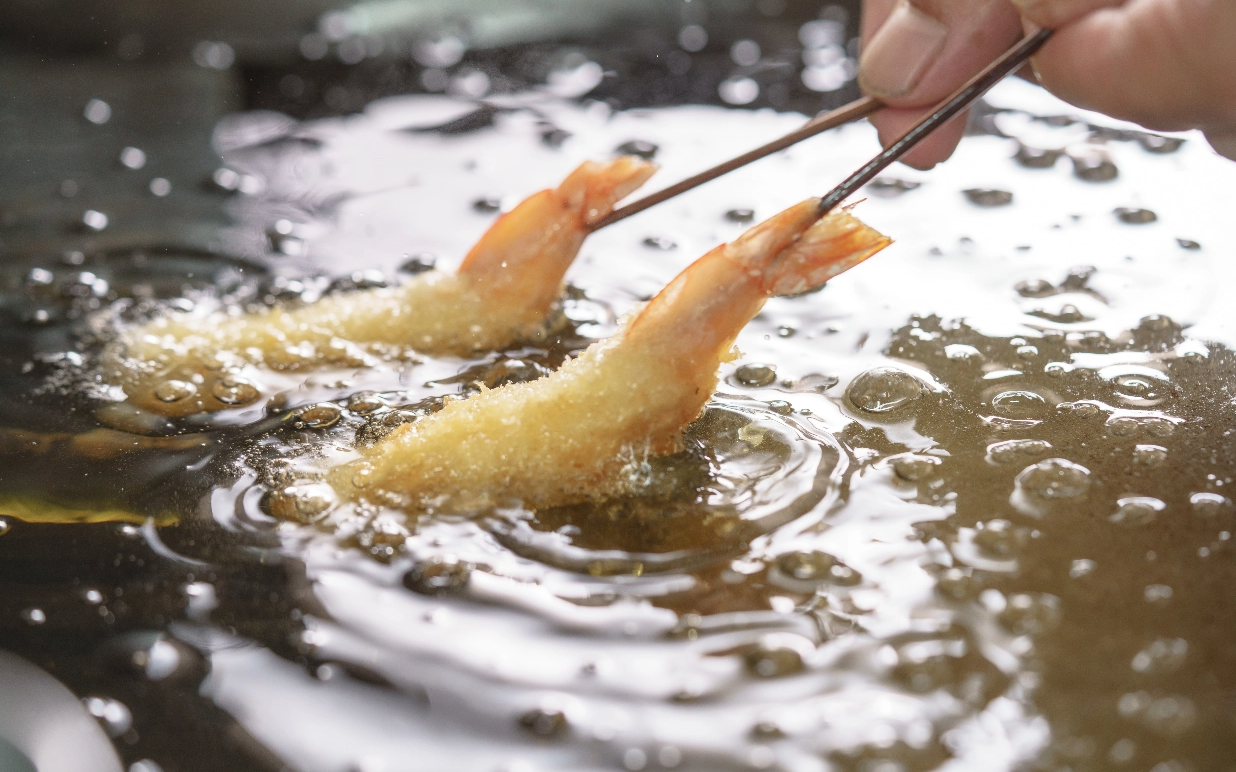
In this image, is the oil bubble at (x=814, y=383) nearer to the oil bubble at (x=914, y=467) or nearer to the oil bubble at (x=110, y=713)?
the oil bubble at (x=914, y=467)

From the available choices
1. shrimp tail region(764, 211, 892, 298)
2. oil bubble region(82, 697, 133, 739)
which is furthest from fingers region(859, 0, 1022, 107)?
oil bubble region(82, 697, 133, 739)

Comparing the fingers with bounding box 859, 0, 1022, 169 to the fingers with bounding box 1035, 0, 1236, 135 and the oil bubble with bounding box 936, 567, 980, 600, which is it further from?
the oil bubble with bounding box 936, 567, 980, 600

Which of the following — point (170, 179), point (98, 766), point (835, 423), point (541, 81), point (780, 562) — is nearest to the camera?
point (98, 766)

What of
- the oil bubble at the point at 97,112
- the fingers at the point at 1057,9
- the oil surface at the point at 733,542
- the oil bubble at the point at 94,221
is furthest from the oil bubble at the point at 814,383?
the oil bubble at the point at 97,112

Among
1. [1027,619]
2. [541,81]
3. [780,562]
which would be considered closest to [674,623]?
[780,562]

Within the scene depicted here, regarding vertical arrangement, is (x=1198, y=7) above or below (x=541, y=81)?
above

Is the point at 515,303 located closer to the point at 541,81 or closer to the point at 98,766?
the point at 98,766
